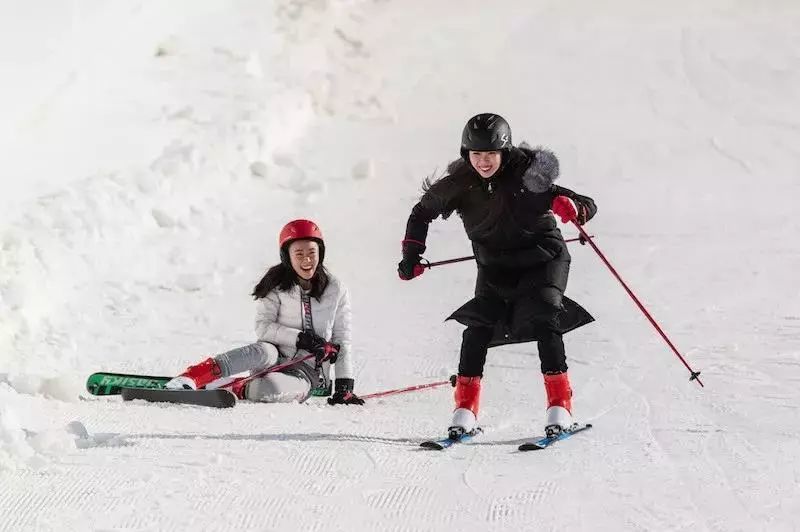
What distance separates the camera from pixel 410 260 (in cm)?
493

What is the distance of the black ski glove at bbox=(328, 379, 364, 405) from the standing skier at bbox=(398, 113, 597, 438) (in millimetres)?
986

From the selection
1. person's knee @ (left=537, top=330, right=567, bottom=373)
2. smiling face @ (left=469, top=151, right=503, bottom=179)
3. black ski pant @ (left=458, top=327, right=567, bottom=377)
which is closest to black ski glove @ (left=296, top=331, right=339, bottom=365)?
black ski pant @ (left=458, top=327, right=567, bottom=377)

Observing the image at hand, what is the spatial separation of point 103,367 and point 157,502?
10.2ft

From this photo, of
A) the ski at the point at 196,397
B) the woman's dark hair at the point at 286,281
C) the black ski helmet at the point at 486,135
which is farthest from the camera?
the woman's dark hair at the point at 286,281

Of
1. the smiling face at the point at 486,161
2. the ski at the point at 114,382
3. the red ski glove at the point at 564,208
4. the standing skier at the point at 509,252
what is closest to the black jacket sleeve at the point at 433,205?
the standing skier at the point at 509,252

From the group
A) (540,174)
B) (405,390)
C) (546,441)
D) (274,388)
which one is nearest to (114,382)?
(274,388)

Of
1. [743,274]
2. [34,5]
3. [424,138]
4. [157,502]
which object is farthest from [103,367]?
[424,138]

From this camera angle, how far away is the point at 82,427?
465 cm

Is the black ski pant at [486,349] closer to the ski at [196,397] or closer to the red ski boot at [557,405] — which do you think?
the red ski boot at [557,405]

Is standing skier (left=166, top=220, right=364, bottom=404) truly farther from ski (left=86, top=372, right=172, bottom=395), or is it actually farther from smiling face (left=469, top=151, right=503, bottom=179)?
smiling face (left=469, top=151, right=503, bottom=179)

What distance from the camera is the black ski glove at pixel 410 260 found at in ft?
16.2

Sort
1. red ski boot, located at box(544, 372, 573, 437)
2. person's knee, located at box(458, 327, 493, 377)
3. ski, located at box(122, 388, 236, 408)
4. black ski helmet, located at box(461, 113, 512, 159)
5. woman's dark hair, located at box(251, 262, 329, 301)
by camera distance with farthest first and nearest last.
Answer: woman's dark hair, located at box(251, 262, 329, 301) < ski, located at box(122, 388, 236, 408) < person's knee, located at box(458, 327, 493, 377) < red ski boot, located at box(544, 372, 573, 437) < black ski helmet, located at box(461, 113, 512, 159)

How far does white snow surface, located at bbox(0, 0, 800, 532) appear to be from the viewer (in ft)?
13.2

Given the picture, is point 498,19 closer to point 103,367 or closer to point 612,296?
point 612,296
